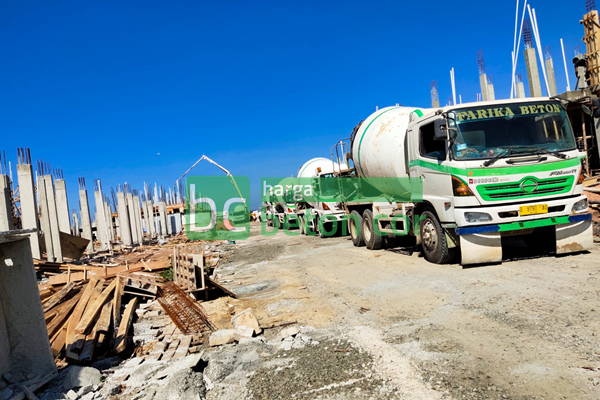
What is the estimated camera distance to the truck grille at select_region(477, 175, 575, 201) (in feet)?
23.1

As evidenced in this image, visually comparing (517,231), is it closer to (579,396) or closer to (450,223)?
(450,223)

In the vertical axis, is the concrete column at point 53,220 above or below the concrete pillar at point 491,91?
below

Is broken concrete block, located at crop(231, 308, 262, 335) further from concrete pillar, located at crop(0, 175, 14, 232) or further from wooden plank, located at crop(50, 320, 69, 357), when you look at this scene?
concrete pillar, located at crop(0, 175, 14, 232)

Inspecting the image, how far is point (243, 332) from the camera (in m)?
5.19

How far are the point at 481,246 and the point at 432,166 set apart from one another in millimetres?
1712

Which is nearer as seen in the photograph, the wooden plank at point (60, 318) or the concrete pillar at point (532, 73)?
the wooden plank at point (60, 318)

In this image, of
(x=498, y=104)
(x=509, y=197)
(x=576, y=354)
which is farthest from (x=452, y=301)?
(x=498, y=104)

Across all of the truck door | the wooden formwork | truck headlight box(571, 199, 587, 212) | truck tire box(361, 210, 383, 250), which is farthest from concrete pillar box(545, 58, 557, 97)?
the wooden formwork

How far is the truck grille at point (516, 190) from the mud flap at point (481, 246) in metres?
0.69

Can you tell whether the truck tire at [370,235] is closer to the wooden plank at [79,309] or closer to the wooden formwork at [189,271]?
the wooden formwork at [189,271]

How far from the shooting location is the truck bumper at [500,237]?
714cm

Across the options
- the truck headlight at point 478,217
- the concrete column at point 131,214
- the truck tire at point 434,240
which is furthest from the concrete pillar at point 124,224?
the truck headlight at point 478,217

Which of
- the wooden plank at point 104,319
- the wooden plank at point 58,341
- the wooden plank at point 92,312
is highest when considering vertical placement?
the wooden plank at point 92,312

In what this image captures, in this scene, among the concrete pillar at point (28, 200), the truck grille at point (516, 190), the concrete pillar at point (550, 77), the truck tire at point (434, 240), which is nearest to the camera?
the truck grille at point (516, 190)
